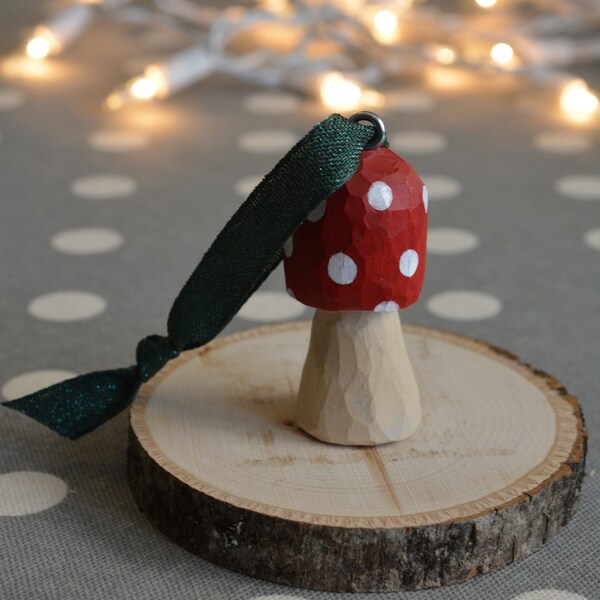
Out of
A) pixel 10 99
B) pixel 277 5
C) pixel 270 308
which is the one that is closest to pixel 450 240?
pixel 270 308

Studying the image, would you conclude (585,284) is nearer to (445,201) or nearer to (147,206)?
(445,201)

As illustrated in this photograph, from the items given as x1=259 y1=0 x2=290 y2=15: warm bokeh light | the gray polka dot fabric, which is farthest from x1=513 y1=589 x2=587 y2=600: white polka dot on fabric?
x1=259 y1=0 x2=290 y2=15: warm bokeh light

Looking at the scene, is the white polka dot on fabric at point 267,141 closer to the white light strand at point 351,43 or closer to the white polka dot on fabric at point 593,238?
the white light strand at point 351,43

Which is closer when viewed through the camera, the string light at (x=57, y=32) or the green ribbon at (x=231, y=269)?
the green ribbon at (x=231, y=269)

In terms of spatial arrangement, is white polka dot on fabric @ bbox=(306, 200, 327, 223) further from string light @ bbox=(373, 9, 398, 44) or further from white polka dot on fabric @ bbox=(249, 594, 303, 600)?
string light @ bbox=(373, 9, 398, 44)

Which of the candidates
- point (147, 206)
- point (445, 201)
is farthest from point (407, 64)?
point (147, 206)

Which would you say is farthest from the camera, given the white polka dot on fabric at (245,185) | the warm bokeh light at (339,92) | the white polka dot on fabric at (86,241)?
the warm bokeh light at (339,92)

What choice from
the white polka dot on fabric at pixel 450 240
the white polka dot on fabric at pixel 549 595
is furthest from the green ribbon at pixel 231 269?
the white polka dot on fabric at pixel 450 240
